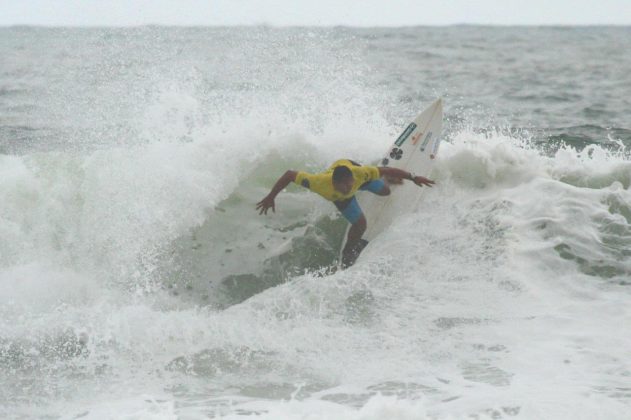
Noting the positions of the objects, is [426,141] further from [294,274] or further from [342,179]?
[294,274]

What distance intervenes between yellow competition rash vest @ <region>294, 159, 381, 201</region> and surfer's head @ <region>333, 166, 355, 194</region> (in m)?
0.08

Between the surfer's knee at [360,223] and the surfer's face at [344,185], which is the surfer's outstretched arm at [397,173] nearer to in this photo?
the surfer's face at [344,185]

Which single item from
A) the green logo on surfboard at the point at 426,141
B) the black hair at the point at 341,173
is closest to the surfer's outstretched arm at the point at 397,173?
the black hair at the point at 341,173

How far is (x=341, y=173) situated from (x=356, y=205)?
0.74m

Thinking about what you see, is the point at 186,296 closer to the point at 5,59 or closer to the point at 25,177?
the point at 25,177

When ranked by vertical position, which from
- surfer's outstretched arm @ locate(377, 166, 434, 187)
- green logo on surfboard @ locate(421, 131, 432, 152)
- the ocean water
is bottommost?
the ocean water

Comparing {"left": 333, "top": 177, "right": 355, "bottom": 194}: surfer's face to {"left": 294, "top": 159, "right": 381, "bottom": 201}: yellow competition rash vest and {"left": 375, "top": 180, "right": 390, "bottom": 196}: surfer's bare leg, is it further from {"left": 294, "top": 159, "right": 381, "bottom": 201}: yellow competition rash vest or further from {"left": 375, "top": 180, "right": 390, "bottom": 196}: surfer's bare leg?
{"left": 375, "top": 180, "right": 390, "bottom": 196}: surfer's bare leg

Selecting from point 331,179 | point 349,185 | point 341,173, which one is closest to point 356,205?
point 349,185

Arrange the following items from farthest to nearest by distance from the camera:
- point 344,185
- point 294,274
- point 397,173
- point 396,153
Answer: point 396,153, point 294,274, point 397,173, point 344,185

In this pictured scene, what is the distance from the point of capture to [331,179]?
25.7 feet

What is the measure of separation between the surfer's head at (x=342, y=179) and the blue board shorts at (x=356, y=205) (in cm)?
39

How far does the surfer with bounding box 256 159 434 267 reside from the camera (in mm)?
7633

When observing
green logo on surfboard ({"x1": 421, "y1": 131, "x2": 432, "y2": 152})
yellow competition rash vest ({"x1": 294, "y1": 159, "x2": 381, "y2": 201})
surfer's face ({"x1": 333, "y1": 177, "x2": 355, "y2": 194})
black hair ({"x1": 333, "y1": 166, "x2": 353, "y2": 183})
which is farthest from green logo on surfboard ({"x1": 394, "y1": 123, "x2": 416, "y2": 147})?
black hair ({"x1": 333, "y1": 166, "x2": 353, "y2": 183})

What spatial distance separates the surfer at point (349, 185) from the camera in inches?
301
